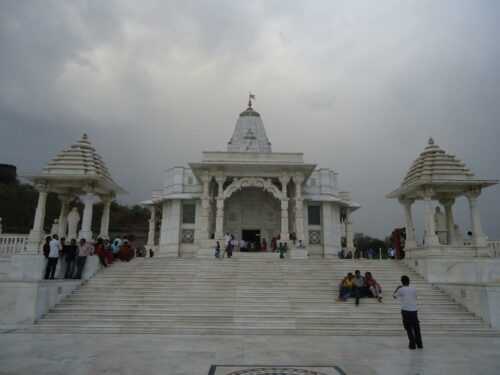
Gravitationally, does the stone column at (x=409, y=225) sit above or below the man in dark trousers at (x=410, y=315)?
above

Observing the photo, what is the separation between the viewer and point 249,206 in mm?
27656

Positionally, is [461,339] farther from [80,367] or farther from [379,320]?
[80,367]

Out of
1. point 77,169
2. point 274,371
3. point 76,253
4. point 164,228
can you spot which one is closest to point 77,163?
point 77,169

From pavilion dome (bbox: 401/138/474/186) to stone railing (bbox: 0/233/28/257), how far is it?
709 inches

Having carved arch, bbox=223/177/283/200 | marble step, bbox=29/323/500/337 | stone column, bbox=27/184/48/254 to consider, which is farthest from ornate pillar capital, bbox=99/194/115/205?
marble step, bbox=29/323/500/337

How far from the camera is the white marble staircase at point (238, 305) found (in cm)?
1055

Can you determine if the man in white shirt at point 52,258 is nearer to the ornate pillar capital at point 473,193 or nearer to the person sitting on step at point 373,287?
the person sitting on step at point 373,287

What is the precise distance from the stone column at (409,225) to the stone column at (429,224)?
151 centimetres

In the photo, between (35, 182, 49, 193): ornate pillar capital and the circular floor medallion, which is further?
(35, 182, 49, 193): ornate pillar capital

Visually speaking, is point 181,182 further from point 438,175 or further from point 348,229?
point 438,175

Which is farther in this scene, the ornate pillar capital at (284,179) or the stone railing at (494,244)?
the ornate pillar capital at (284,179)

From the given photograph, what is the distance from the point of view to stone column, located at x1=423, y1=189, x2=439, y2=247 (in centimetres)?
1694

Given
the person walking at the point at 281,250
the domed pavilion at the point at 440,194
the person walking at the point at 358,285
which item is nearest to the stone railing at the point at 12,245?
the person walking at the point at 281,250

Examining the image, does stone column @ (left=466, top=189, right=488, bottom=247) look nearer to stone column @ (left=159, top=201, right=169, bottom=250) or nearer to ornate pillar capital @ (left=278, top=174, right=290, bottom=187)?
ornate pillar capital @ (left=278, top=174, right=290, bottom=187)
